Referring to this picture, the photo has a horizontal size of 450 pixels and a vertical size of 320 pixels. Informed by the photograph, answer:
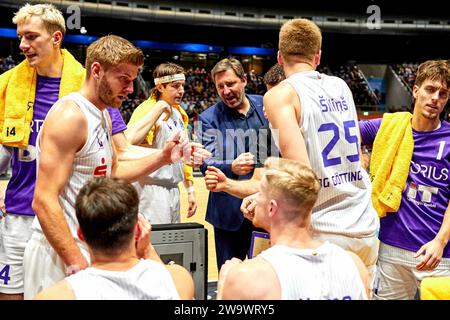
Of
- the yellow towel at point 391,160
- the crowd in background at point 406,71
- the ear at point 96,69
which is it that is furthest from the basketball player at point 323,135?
the crowd in background at point 406,71

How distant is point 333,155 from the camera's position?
2354 millimetres

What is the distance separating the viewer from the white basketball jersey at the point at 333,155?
232 centimetres

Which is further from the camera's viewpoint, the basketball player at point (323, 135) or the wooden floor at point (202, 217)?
the wooden floor at point (202, 217)

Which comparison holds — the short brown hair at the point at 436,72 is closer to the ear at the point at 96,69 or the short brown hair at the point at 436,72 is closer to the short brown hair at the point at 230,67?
the short brown hair at the point at 230,67

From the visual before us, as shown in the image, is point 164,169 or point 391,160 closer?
point 391,160

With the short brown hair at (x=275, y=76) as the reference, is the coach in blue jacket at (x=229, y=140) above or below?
below

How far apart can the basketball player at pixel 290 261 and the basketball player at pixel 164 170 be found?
7.06ft

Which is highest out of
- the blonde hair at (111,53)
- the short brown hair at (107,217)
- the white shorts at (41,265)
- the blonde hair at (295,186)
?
the blonde hair at (111,53)

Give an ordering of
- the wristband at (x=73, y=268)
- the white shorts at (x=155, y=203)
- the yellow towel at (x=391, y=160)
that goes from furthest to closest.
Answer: the white shorts at (x=155, y=203) < the yellow towel at (x=391, y=160) < the wristband at (x=73, y=268)

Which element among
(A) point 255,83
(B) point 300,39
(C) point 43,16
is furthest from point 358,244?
(A) point 255,83

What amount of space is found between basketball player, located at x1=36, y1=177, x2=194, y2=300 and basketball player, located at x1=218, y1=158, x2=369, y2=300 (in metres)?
0.24

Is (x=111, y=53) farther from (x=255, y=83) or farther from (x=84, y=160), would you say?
(x=255, y=83)

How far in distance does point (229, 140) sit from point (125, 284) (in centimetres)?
211
